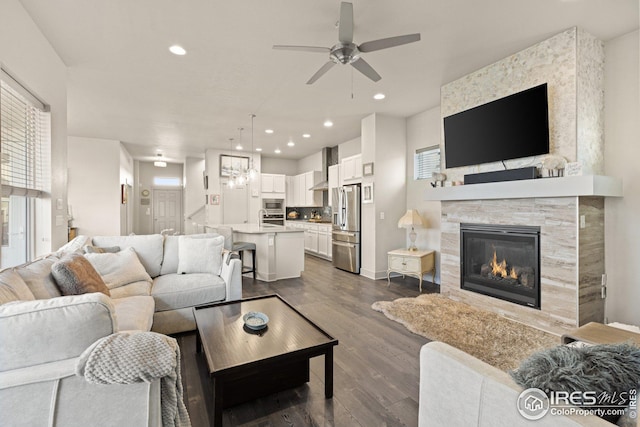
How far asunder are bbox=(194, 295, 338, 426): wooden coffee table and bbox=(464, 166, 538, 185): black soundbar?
2662 millimetres

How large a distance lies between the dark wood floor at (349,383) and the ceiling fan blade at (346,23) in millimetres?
2619

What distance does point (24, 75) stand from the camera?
249 cm

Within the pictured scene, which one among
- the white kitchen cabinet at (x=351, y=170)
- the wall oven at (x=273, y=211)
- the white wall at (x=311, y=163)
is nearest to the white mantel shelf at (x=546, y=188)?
the white kitchen cabinet at (x=351, y=170)

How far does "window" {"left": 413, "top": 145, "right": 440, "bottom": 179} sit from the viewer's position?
4891 mm

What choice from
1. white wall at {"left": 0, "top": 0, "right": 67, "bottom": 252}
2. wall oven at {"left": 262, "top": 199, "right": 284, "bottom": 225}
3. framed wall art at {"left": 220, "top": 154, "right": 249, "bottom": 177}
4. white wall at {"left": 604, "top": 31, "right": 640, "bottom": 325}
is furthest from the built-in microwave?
white wall at {"left": 604, "top": 31, "right": 640, "bottom": 325}

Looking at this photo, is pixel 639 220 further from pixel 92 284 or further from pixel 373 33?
pixel 92 284

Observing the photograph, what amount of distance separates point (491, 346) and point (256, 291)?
3.12 m

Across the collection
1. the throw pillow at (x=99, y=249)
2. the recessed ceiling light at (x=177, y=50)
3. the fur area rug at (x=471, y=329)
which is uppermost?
the recessed ceiling light at (x=177, y=50)

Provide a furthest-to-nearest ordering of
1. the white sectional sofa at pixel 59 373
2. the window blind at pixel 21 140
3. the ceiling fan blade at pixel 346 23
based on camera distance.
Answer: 1. the window blind at pixel 21 140
2. the ceiling fan blade at pixel 346 23
3. the white sectional sofa at pixel 59 373

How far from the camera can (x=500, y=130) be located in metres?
3.35

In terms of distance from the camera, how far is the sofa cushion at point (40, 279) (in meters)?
1.71

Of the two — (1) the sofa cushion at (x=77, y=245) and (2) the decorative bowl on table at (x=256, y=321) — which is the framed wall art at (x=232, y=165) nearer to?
(1) the sofa cushion at (x=77, y=245)

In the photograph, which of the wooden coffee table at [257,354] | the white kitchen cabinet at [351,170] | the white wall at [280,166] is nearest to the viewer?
the wooden coffee table at [257,354]

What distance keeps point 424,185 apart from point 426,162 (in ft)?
1.34
